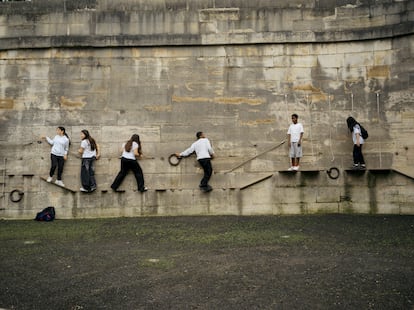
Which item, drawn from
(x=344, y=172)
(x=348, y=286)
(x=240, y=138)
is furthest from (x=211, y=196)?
(x=348, y=286)

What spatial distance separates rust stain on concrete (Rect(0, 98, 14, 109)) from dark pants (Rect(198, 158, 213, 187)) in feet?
19.6

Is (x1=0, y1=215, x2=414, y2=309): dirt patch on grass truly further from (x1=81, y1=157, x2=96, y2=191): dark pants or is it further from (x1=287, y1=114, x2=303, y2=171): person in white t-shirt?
(x1=287, y1=114, x2=303, y2=171): person in white t-shirt

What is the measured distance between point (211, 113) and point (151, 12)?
355 cm

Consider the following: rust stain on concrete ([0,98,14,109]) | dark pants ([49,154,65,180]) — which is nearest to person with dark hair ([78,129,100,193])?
dark pants ([49,154,65,180])

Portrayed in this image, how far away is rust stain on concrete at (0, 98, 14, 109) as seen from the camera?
12.5 m

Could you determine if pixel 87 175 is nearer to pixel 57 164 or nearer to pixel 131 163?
pixel 57 164

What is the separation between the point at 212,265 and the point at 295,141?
600cm

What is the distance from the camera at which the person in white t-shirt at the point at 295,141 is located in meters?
11.8

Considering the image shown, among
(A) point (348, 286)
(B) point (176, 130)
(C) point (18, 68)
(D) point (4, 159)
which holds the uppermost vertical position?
(C) point (18, 68)

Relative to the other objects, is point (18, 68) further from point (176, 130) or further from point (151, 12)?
point (176, 130)

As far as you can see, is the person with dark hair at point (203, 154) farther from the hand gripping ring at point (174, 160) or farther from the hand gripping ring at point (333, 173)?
the hand gripping ring at point (333, 173)

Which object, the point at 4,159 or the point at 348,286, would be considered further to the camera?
the point at 4,159

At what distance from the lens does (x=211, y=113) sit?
12312 mm

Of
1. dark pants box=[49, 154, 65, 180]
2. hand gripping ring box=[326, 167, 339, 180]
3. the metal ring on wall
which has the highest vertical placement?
dark pants box=[49, 154, 65, 180]
